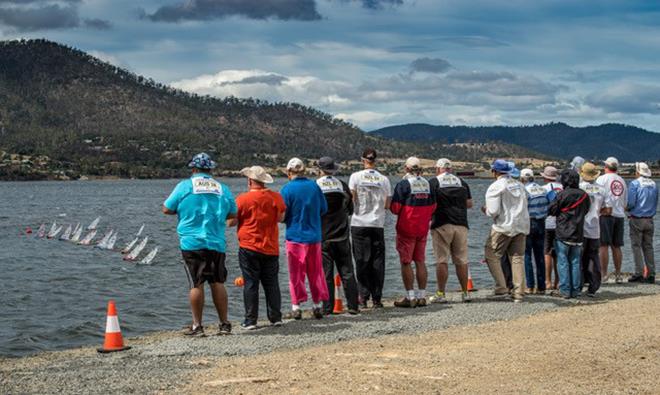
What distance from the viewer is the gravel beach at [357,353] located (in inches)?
→ 338

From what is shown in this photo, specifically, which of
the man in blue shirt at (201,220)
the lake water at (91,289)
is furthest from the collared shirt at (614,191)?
the man in blue shirt at (201,220)

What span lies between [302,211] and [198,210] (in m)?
1.64

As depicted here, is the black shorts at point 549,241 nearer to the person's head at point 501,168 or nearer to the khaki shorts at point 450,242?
the person's head at point 501,168

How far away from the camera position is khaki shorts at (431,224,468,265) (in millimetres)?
13641

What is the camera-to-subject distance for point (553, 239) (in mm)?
15055

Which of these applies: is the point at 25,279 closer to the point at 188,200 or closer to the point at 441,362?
the point at 188,200

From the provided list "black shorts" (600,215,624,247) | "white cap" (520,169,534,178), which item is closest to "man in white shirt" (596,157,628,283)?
"black shorts" (600,215,624,247)

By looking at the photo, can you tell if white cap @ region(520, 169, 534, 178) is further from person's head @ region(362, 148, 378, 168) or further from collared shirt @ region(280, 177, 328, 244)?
collared shirt @ region(280, 177, 328, 244)

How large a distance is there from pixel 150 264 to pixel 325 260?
74.7 feet

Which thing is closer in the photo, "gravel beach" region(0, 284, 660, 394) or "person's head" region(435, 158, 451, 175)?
"gravel beach" region(0, 284, 660, 394)

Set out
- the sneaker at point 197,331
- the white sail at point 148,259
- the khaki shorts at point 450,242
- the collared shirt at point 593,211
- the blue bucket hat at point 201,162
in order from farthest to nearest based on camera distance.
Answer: the white sail at point 148,259, the collared shirt at point 593,211, the khaki shorts at point 450,242, the sneaker at point 197,331, the blue bucket hat at point 201,162

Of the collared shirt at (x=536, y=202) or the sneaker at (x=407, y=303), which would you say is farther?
the collared shirt at (x=536, y=202)

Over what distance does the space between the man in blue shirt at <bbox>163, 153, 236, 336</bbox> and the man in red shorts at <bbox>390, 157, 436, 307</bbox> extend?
9.89ft

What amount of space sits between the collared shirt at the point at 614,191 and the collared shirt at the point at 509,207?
8.77 feet
